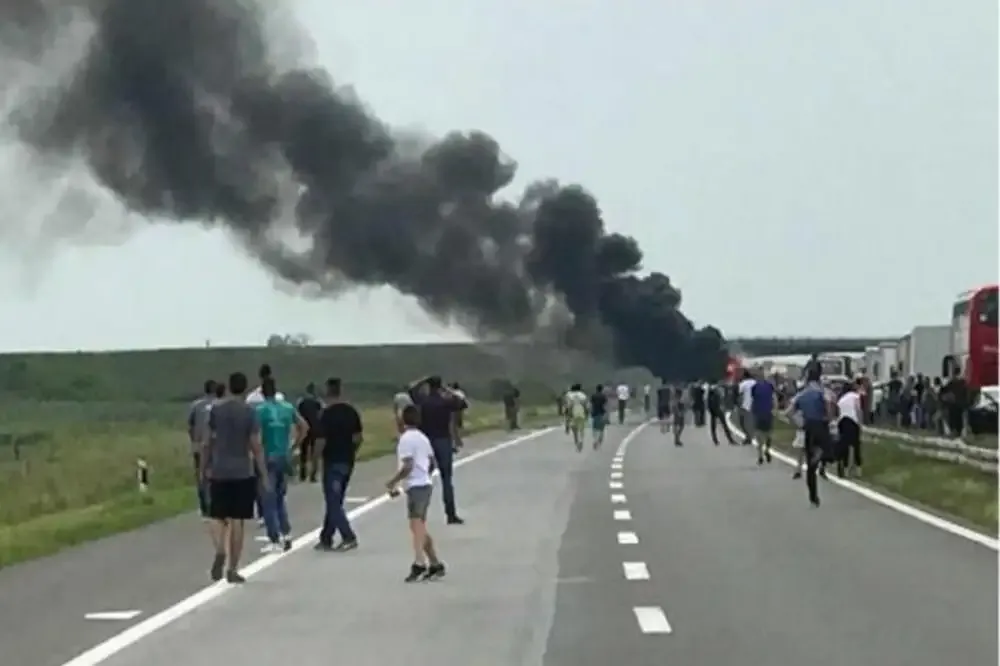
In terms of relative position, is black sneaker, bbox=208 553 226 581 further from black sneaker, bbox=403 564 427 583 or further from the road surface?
black sneaker, bbox=403 564 427 583

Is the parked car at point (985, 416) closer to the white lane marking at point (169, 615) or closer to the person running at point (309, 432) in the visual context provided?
the person running at point (309, 432)

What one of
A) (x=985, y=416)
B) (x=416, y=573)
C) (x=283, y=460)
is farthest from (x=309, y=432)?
(x=985, y=416)

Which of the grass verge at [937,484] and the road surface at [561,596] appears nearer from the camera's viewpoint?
the road surface at [561,596]

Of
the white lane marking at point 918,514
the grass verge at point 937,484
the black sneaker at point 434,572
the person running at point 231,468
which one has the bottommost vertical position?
the black sneaker at point 434,572

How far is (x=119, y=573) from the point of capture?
56.2ft

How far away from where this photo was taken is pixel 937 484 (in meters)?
27.7

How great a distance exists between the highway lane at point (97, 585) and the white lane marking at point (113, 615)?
2.8 inches

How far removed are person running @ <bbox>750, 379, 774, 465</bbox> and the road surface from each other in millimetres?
11210

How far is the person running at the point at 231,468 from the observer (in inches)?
640

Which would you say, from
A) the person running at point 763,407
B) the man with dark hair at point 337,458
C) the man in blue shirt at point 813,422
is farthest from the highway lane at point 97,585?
the person running at point 763,407

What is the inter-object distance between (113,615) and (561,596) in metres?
3.37

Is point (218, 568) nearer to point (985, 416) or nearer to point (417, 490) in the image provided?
point (417, 490)

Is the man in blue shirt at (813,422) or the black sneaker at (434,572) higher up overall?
the man in blue shirt at (813,422)

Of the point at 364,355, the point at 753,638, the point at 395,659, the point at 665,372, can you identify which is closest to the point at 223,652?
the point at 395,659
